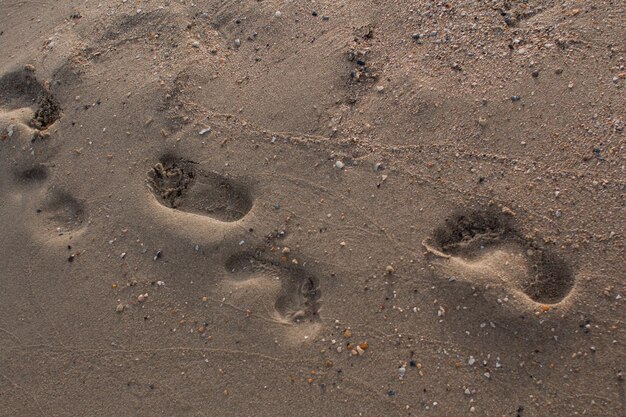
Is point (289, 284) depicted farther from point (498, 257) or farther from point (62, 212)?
point (62, 212)

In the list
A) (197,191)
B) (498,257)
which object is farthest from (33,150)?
(498,257)

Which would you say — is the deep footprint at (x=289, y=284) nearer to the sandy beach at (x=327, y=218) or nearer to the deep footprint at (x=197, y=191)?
the sandy beach at (x=327, y=218)

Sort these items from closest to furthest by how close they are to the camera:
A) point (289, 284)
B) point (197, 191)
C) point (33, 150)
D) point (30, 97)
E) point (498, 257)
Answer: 1. point (498, 257)
2. point (289, 284)
3. point (197, 191)
4. point (33, 150)
5. point (30, 97)

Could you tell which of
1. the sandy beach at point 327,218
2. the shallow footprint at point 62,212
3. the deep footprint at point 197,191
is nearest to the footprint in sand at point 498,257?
the sandy beach at point 327,218

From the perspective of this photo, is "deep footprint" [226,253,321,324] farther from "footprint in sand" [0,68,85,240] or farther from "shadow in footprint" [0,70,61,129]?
"shadow in footprint" [0,70,61,129]

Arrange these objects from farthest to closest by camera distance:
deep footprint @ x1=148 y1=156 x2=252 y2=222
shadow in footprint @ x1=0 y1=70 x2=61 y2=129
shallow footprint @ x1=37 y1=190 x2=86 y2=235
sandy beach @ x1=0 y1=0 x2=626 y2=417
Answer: shadow in footprint @ x1=0 y1=70 x2=61 y2=129, shallow footprint @ x1=37 y1=190 x2=86 y2=235, deep footprint @ x1=148 y1=156 x2=252 y2=222, sandy beach @ x1=0 y1=0 x2=626 y2=417

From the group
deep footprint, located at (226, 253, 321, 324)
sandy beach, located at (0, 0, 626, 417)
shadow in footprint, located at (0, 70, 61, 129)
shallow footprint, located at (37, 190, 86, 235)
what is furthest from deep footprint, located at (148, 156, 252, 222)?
shadow in footprint, located at (0, 70, 61, 129)
